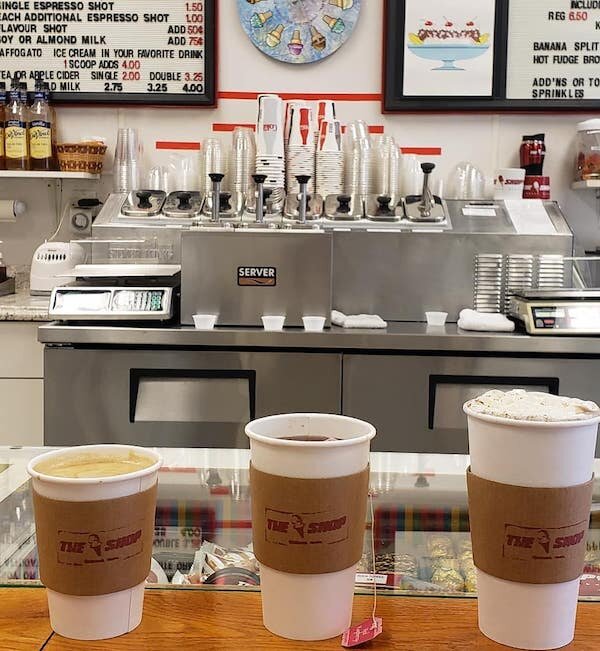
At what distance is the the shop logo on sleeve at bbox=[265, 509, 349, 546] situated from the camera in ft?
2.26

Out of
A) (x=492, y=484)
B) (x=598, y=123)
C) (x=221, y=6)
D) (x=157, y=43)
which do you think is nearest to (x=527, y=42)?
(x=598, y=123)

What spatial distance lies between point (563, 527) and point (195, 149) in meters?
3.16

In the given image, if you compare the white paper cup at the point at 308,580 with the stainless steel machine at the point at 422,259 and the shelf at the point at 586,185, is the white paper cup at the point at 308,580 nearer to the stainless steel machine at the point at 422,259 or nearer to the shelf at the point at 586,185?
the stainless steel machine at the point at 422,259

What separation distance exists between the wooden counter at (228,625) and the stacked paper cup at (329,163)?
2538mm

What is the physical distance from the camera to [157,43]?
11.6 feet

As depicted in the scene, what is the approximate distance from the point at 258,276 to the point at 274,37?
1415mm

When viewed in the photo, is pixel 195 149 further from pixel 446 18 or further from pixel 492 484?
pixel 492 484

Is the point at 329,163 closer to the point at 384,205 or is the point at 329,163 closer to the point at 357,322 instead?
the point at 384,205

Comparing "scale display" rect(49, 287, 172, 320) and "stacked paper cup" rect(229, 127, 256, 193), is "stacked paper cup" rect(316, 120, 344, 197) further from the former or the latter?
"scale display" rect(49, 287, 172, 320)

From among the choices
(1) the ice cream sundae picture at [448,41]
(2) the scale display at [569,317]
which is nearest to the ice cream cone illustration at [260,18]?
(1) the ice cream sundae picture at [448,41]

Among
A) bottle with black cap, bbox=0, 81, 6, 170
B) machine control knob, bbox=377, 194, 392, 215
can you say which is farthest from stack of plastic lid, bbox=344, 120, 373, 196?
bottle with black cap, bbox=0, 81, 6, 170

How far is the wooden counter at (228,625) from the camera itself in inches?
26.9

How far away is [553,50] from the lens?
349 centimetres

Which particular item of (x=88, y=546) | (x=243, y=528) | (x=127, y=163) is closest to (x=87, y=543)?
(x=88, y=546)
